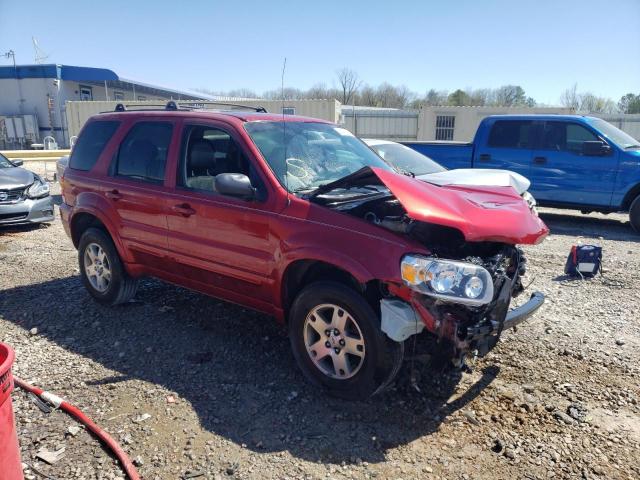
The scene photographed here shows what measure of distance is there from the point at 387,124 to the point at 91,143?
71.2 feet

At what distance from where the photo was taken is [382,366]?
3.14 meters

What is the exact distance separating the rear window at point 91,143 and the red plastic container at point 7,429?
324cm

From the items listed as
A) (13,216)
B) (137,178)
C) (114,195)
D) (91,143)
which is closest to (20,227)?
(13,216)

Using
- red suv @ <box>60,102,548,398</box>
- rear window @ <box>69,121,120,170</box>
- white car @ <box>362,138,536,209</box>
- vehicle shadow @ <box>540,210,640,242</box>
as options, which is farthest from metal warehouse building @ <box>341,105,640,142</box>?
red suv @ <box>60,102,548,398</box>

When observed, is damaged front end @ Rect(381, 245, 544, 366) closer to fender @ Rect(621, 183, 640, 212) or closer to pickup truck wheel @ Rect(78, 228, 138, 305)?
pickup truck wheel @ Rect(78, 228, 138, 305)

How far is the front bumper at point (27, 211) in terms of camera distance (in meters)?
8.51

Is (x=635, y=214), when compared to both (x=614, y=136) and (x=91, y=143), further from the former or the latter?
(x=91, y=143)

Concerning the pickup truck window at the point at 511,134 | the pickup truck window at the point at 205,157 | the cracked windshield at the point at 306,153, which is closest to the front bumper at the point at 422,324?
the cracked windshield at the point at 306,153

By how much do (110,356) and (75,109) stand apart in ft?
81.7

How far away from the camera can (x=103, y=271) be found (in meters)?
5.07

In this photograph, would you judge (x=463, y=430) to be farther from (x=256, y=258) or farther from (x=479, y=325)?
(x=256, y=258)

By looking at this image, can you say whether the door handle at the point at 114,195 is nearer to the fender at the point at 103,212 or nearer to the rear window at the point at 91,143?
the fender at the point at 103,212

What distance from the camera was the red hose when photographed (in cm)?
271

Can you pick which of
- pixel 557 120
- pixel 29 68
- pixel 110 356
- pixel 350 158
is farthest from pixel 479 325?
pixel 29 68
